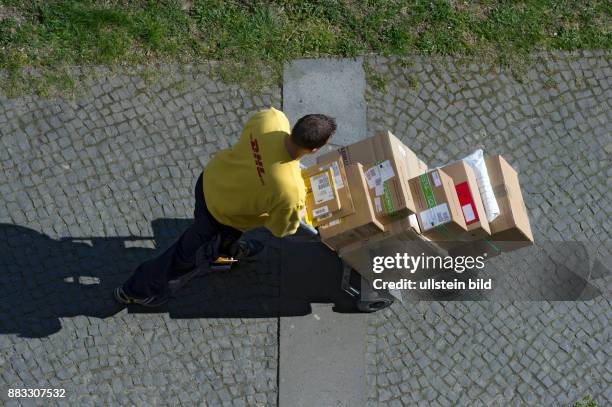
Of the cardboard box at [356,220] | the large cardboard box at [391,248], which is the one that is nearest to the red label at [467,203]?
the large cardboard box at [391,248]

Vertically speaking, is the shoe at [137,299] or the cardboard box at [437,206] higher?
the cardboard box at [437,206]

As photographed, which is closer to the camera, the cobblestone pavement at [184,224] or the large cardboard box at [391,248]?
the large cardboard box at [391,248]

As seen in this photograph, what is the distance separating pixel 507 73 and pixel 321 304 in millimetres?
3080

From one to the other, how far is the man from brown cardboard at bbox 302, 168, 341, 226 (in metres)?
0.44

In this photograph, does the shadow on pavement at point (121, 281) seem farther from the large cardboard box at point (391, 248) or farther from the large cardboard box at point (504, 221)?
the large cardboard box at point (504, 221)

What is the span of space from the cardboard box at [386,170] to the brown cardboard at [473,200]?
14.6 inches

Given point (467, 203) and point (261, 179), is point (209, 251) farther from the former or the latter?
point (467, 203)

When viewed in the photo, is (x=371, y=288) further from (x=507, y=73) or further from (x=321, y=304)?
(x=507, y=73)

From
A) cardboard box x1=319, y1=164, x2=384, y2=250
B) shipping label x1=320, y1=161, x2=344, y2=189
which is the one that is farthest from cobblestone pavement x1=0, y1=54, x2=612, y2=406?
shipping label x1=320, y1=161, x2=344, y2=189

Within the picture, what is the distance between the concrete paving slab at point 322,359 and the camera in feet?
22.2

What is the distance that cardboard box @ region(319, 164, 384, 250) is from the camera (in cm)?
610

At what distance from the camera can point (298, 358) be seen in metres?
6.88

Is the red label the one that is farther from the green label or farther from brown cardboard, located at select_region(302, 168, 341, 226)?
brown cardboard, located at select_region(302, 168, 341, 226)

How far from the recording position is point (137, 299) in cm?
675
